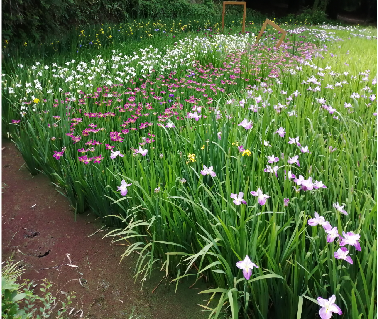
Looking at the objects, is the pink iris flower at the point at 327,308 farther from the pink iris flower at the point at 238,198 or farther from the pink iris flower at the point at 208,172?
the pink iris flower at the point at 208,172

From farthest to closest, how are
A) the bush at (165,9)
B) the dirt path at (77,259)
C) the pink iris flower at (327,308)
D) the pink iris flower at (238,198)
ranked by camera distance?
the bush at (165,9)
the dirt path at (77,259)
the pink iris flower at (238,198)
the pink iris flower at (327,308)

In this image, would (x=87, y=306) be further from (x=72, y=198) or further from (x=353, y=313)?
(x=353, y=313)

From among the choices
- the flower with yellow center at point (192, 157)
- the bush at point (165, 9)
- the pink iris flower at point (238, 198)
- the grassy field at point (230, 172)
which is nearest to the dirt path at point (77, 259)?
the grassy field at point (230, 172)

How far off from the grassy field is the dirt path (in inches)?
3.8

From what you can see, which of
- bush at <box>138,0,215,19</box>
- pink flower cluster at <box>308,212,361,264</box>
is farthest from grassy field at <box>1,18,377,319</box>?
bush at <box>138,0,215,19</box>

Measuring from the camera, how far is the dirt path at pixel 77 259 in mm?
1431

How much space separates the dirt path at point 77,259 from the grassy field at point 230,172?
96 mm

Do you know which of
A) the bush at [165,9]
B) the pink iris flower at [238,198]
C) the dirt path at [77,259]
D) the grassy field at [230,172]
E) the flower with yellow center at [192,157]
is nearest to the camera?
the grassy field at [230,172]

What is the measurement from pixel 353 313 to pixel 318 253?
0.96 ft

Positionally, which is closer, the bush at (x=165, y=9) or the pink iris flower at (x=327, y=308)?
the pink iris flower at (x=327, y=308)

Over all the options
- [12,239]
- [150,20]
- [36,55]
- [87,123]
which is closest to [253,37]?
[150,20]

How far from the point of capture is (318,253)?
48.6 inches

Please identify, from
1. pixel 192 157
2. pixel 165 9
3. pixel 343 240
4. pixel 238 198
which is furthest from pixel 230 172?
pixel 165 9

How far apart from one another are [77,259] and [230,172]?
97 cm
